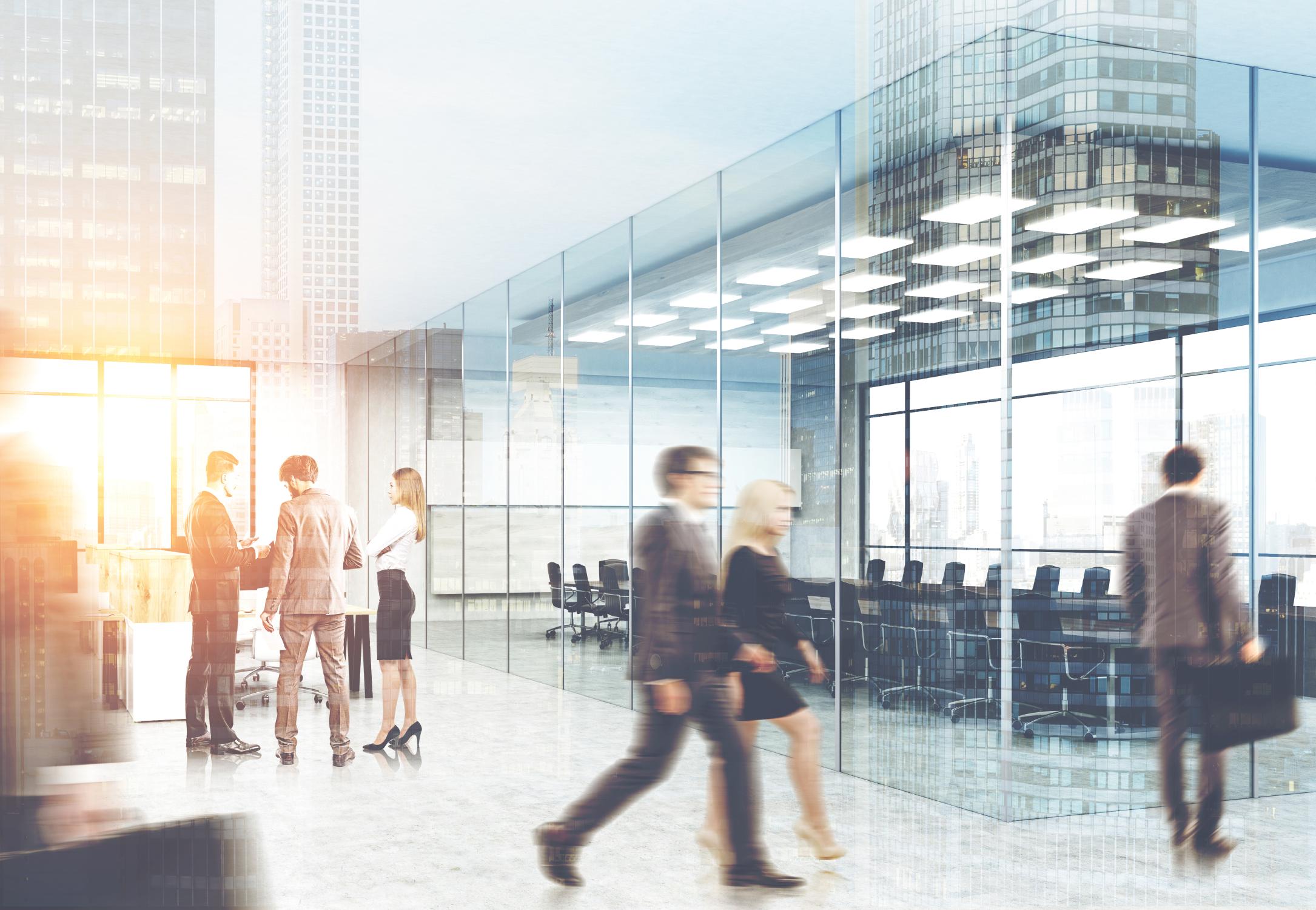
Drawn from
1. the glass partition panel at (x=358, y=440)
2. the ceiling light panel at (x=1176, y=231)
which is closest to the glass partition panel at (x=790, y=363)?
the ceiling light panel at (x=1176, y=231)

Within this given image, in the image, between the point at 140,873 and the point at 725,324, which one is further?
the point at 725,324

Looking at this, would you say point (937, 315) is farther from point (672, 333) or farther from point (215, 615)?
point (215, 615)

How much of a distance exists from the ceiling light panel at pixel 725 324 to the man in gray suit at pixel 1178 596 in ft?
8.38

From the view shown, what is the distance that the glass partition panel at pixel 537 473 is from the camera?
8.78 m

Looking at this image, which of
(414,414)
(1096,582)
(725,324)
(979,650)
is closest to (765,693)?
(979,650)

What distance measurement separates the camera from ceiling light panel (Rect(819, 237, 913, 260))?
562cm

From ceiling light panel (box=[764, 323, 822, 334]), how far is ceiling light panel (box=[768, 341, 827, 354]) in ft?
0.20

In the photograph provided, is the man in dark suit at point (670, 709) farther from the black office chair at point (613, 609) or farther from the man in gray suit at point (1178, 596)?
the black office chair at point (613, 609)

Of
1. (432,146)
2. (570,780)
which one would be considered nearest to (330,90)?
(432,146)

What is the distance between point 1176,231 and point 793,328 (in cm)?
202

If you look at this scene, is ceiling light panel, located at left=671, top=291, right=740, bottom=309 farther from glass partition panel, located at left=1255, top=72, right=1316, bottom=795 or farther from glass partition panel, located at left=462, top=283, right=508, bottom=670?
glass partition panel, located at left=462, top=283, right=508, bottom=670

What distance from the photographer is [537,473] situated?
9.07m

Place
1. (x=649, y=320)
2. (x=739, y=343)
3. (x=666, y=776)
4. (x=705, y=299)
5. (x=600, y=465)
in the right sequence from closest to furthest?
(x=666, y=776), (x=739, y=343), (x=705, y=299), (x=649, y=320), (x=600, y=465)

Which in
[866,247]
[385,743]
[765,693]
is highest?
[866,247]
